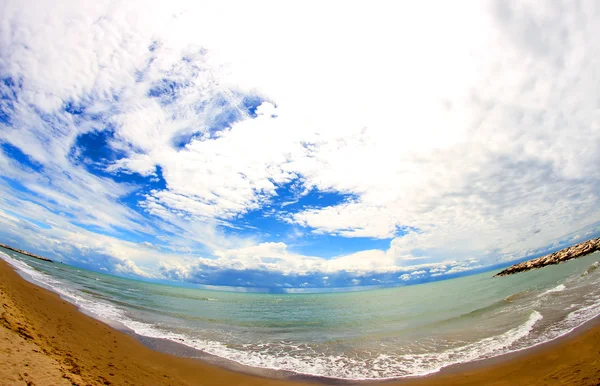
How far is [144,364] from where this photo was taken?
12852 millimetres

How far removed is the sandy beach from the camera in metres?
8.47

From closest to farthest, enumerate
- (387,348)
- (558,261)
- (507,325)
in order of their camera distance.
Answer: (387,348) < (507,325) < (558,261)

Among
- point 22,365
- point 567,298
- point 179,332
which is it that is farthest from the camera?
point 567,298

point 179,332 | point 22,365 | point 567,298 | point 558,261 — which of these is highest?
point 558,261

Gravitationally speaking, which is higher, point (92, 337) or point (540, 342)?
point (540, 342)

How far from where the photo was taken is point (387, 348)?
17.6 meters

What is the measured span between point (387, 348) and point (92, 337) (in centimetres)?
1943

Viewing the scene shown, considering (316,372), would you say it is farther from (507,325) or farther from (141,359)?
(507,325)

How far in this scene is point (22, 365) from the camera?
310 inches

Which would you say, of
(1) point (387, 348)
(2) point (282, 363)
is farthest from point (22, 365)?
(1) point (387, 348)

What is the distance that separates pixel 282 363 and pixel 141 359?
25.9ft

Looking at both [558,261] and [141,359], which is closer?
[141,359]

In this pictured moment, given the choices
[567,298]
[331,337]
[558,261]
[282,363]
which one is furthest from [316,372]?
[558,261]

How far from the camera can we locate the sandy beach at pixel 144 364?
847cm
